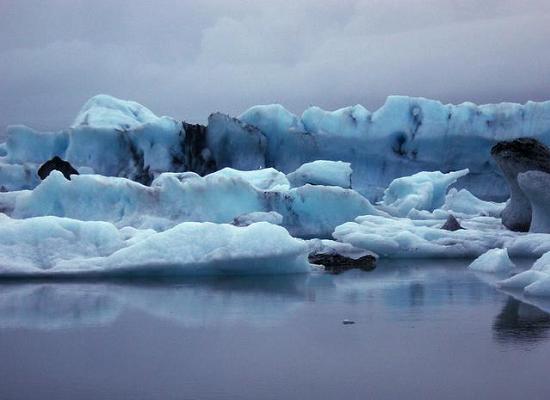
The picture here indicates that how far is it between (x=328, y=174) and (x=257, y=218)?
2.96 metres

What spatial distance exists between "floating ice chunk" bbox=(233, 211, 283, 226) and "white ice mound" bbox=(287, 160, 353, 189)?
2.53 m

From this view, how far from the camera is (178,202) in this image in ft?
36.3

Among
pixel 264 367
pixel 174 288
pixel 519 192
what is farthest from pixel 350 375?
pixel 519 192

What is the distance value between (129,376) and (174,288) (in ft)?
9.62

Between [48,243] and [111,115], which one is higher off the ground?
[111,115]

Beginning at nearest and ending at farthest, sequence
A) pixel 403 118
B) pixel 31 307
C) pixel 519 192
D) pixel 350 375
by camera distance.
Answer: pixel 350 375 < pixel 31 307 < pixel 519 192 < pixel 403 118

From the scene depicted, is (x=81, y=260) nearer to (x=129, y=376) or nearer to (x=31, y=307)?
(x=31, y=307)

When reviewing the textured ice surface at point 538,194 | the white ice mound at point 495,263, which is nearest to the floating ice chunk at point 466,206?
the textured ice surface at point 538,194

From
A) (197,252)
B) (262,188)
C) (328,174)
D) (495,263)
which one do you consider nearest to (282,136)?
(328,174)

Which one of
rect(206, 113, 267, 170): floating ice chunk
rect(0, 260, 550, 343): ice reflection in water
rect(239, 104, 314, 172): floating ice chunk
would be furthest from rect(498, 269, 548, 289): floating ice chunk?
rect(239, 104, 314, 172): floating ice chunk

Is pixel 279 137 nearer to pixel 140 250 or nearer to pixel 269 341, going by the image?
pixel 140 250

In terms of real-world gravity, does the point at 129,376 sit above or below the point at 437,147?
below

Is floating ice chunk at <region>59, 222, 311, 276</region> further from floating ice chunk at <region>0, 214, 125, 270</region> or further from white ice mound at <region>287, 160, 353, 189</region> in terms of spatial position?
white ice mound at <region>287, 160, 353, 189</region>

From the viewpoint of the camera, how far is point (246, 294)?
20.5 ft
